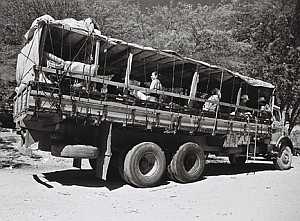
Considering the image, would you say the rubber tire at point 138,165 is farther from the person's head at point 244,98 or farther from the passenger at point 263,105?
the passenger at point 263,105

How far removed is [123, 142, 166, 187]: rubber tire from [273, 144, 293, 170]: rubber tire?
242 inches

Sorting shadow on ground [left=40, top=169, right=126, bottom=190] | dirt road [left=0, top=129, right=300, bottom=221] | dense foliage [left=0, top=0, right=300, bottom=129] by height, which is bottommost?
shadow on ground [left=40, top=169, right=126, bottom=190]

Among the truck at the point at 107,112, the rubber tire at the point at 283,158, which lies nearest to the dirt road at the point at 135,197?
the truck at the point at 107,112

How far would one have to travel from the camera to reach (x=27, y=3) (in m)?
20.6

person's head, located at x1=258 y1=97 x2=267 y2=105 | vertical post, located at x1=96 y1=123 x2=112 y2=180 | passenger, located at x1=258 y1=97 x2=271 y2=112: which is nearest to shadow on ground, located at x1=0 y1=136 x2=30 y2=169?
vertical post, located at x1=96 y1=123 x2=112 y2=180

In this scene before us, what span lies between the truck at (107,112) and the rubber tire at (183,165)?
0.09ft

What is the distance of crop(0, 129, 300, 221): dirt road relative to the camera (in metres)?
6.62

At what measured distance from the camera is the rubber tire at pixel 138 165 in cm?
912

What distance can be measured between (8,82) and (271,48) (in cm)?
1447

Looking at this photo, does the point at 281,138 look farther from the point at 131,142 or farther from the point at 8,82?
the point at 8,82

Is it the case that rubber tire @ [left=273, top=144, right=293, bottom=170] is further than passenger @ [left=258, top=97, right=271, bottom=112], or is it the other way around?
passenger @ [left=258, top=97, right=271, bottom=112]

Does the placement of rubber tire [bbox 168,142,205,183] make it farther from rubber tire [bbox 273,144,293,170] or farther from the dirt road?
rubber tire [bbox 273,144,293,170]

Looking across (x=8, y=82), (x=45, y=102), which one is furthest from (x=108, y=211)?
(x=8, y=82)

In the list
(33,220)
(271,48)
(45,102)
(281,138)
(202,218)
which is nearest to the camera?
(33,220)
